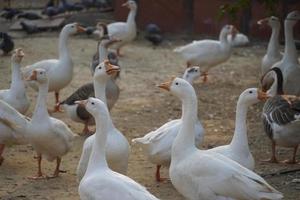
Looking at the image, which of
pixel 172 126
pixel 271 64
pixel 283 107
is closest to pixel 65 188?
pixel 172 126

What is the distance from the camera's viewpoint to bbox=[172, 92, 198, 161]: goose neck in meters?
6.60

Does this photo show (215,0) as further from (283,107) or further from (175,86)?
(175,86)

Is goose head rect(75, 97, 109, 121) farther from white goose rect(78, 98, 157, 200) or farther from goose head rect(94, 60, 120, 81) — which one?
goose head rect(94, 60, 120, 81)

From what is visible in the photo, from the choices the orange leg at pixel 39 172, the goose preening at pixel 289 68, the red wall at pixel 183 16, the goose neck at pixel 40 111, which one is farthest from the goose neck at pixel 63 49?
the red wall at pixel 183 16

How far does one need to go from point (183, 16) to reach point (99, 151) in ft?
41.2

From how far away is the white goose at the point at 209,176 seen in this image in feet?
19.6

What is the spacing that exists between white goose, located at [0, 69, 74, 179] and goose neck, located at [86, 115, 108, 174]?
1.73 m

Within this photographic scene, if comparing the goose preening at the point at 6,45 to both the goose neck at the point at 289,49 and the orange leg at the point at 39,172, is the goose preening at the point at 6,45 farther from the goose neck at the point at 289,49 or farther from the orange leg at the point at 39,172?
the orange leg at the point at 39,172

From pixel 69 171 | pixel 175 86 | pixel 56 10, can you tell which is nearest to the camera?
pixel 175 86

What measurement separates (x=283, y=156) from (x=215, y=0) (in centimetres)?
931

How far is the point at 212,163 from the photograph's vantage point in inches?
245

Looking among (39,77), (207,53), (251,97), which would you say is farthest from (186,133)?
(207,53)

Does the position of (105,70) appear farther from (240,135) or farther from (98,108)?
(240,135)

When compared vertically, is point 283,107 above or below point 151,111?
above
